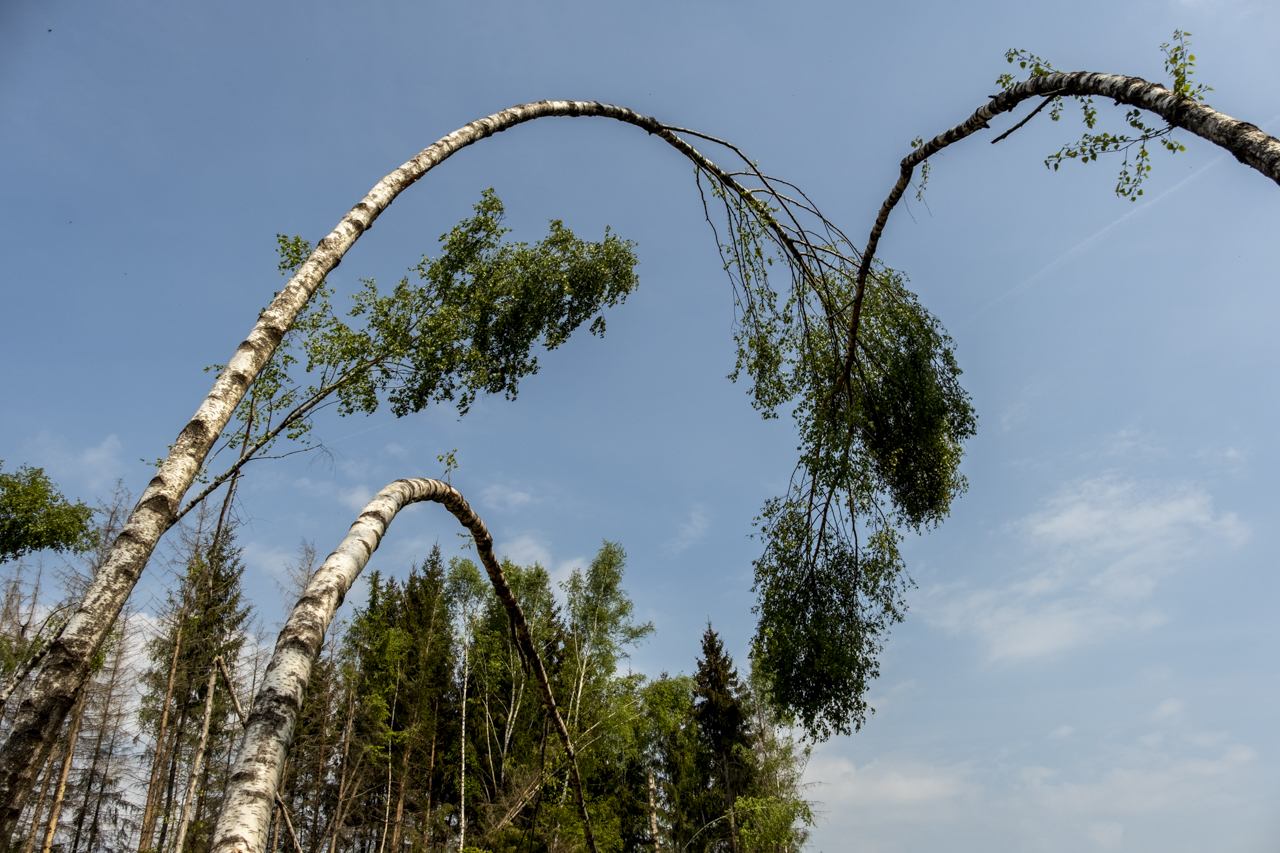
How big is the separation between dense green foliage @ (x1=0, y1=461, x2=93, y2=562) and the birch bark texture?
1775 cm

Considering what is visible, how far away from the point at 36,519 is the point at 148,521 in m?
19.9

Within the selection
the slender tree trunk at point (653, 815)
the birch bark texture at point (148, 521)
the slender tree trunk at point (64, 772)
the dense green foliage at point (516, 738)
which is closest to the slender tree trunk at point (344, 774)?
the dense green foliage at point (516, 738)

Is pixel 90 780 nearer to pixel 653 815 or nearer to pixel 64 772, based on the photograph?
pixel 64 772

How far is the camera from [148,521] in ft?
7.43

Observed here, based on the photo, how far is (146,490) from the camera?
227 cm

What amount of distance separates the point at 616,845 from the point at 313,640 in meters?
22.1

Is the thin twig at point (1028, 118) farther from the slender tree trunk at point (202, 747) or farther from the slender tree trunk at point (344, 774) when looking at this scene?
the slender tree trunk at point (344, 774)

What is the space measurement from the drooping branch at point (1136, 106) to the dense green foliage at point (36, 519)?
19886 millimetres

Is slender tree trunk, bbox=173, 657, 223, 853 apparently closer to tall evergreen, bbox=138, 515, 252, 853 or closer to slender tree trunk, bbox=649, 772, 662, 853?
tall evergreen, bbox=138, 515, 252, 853

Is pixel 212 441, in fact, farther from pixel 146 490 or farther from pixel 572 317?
pixel 572 317

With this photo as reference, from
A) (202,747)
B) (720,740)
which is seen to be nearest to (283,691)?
(202,747)

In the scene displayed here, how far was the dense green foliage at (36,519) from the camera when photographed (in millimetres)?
16000

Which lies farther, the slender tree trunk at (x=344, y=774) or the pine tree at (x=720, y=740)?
the pine tree at (x=720, y=740)

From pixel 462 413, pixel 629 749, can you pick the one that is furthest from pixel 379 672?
pixel 462 413
